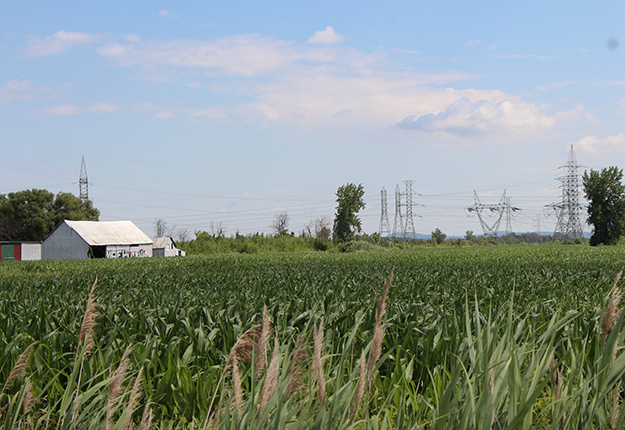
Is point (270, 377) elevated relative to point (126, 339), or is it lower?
elevated

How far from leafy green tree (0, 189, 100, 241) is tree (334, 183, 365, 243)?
148 feet

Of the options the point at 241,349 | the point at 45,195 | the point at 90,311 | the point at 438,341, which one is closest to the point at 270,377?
the point at 241,349

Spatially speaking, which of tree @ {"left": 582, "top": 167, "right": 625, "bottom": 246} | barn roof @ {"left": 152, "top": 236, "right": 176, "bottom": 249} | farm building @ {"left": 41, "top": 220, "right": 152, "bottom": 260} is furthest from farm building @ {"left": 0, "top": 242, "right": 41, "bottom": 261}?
tree @ {"left": 582, "top": 167, "right": 625, "bottom": 246}

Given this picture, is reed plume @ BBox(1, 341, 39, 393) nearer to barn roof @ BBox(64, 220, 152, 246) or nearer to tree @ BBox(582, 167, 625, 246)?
barn roof @ BBox(64, 220, 152, 246)

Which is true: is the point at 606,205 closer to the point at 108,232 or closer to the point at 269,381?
the point at 108,232

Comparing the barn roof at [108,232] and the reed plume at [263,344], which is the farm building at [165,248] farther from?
the reed plume at [263,344]

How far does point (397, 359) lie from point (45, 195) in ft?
283

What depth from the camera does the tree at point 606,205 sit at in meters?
85.6

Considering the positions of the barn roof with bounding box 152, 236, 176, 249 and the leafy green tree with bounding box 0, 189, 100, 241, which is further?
the barn roof with bounding box 152, 236, 176, 249

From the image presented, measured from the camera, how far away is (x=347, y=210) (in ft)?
322

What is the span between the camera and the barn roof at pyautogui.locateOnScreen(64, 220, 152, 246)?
6538cm

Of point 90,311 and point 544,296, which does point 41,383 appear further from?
point 544,296

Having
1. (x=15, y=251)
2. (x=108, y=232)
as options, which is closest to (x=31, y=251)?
(x=15, y=251)

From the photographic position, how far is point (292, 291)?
34.4 ft
